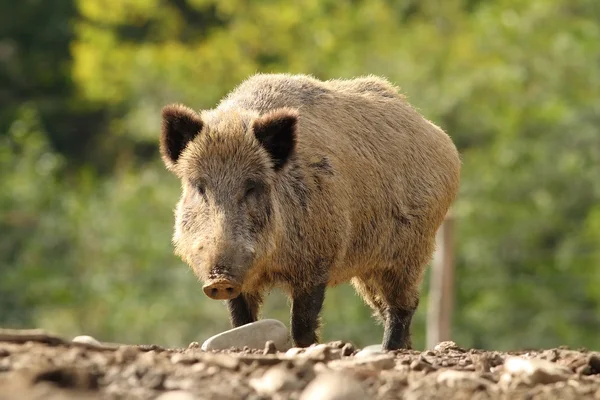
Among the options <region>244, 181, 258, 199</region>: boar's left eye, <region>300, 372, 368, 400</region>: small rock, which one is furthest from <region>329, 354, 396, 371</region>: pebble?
<region>244, 181, 258, 199</region>: boar's left eye

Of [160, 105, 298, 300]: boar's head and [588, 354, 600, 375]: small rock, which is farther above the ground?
[160, 105, 298, 300]: boar's head

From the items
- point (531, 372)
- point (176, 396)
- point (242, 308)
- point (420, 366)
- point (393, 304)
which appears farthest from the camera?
point (393, 304)

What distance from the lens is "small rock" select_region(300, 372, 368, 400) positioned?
5301 mm

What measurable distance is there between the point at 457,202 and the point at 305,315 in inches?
775

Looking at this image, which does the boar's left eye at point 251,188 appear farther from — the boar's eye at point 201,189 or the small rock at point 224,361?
the small rock at point 224,361

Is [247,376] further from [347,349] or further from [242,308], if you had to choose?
[242,308]

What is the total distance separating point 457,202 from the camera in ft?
93.8

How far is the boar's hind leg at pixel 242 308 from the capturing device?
367 inches

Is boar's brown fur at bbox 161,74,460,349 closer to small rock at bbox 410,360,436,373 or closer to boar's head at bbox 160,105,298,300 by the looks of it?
boar's head at bbox 160,105,298,300

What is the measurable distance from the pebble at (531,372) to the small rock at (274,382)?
1.06 meters

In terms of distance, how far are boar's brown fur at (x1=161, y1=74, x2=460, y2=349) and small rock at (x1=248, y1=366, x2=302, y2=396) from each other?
7.74 ft

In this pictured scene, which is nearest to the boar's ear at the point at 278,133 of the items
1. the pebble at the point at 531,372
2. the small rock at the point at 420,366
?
the small rock at the point at 420,366

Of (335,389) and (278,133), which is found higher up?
(278,133)

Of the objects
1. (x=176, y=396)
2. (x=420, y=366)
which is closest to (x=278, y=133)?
(x=420, y=366)
